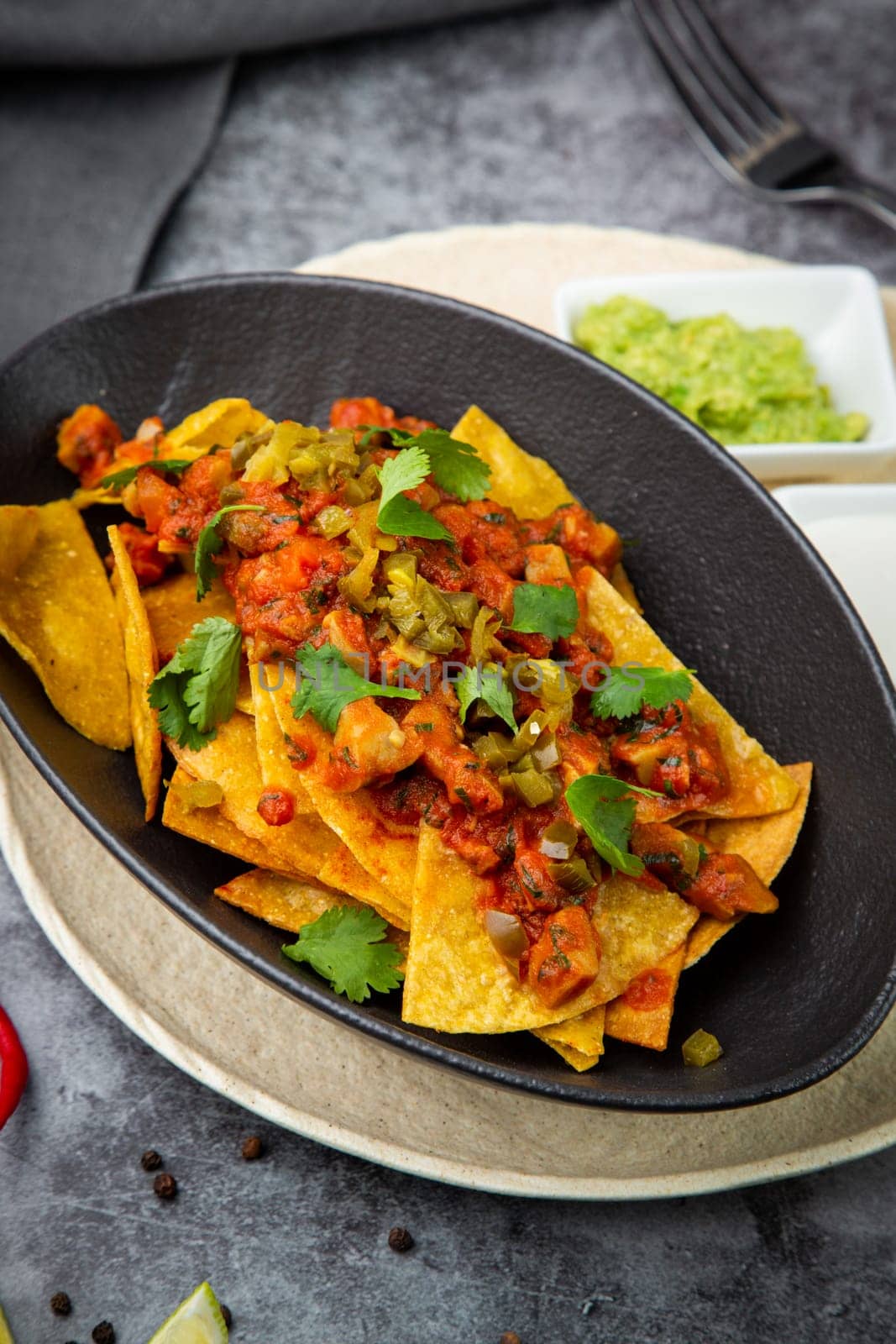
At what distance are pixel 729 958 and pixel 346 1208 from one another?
114 cm

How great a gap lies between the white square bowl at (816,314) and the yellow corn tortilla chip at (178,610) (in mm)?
1624

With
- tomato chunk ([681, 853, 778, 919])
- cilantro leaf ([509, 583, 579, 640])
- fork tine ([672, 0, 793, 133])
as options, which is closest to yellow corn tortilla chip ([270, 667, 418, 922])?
cilantro leaf ([509, 583, 579, 640])

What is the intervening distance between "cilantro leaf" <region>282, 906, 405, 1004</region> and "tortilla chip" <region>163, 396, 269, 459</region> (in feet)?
4.18

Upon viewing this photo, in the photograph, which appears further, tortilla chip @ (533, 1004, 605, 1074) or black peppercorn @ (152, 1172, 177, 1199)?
black peppercorn @ (152, 1172, 177, 1199)

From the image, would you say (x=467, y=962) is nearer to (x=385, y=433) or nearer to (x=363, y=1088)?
(x=363, y=1088)

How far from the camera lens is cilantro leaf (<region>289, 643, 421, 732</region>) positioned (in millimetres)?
2668

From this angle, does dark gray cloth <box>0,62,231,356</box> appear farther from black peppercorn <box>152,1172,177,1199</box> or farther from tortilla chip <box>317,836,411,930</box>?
black peppercorn <box>152,1172,177,1199</box>

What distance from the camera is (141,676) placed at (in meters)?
2.92

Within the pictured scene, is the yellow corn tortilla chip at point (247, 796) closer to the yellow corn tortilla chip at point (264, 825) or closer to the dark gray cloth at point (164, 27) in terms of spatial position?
the yellow corn tortilla chip at point (264, 825)

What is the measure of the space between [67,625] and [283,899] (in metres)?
0.88

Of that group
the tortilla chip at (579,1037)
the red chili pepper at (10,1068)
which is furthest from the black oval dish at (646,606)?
the red chili pepper at (10,1068)

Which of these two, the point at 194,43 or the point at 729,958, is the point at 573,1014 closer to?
the point at 729,958

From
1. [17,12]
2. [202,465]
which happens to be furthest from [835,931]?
[17,12]

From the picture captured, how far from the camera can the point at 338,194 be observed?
5.07 metres
